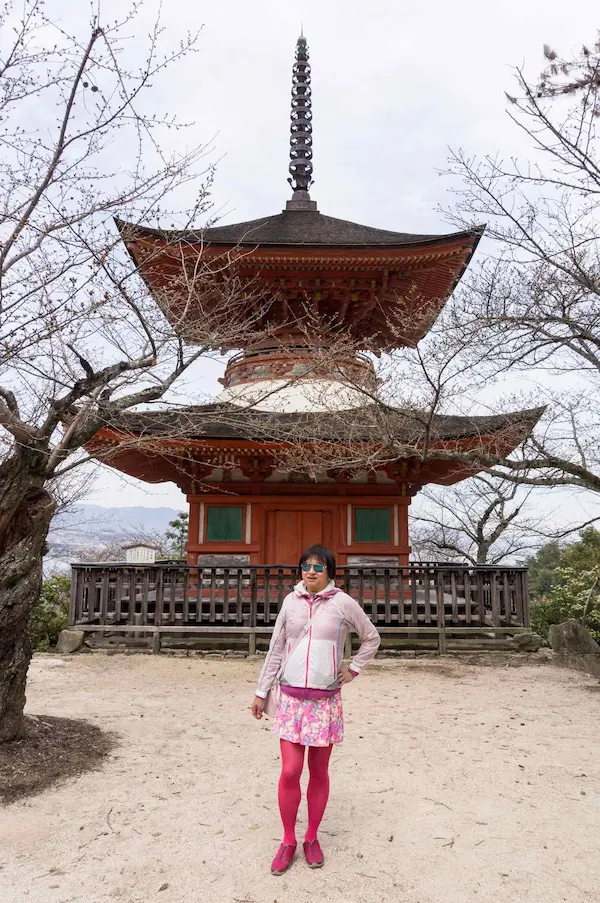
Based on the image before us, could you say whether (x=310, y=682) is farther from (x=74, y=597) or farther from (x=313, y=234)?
(x=313, y=234)

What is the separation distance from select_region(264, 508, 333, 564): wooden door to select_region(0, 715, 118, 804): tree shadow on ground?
20.8 ft

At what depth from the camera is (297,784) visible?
132 inches

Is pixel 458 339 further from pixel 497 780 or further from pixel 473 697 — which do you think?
pixel 497 780

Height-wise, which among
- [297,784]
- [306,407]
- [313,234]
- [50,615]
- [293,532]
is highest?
[313,234]

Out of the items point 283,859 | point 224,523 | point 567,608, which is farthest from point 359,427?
point 567,608

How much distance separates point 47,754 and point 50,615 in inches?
306

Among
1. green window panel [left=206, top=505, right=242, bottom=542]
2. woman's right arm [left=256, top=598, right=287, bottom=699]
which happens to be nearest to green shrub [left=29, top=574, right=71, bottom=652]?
green window panel [left=206, top=505, right=242, bottom=542]

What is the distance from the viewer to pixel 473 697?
25.8 feet

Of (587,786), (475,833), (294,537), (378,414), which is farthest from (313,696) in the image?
(294,537)

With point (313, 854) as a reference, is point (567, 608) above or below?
above

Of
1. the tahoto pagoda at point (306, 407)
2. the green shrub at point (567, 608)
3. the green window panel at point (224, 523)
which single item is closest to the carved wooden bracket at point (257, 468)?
Answer: the tahoto pagoda at point (306, 407)

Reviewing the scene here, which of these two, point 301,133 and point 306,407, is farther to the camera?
point 301,133

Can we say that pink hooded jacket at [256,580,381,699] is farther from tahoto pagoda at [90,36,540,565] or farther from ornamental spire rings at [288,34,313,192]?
ornamental spire rings at [288,34,313,192]

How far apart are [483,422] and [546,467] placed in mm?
2986
